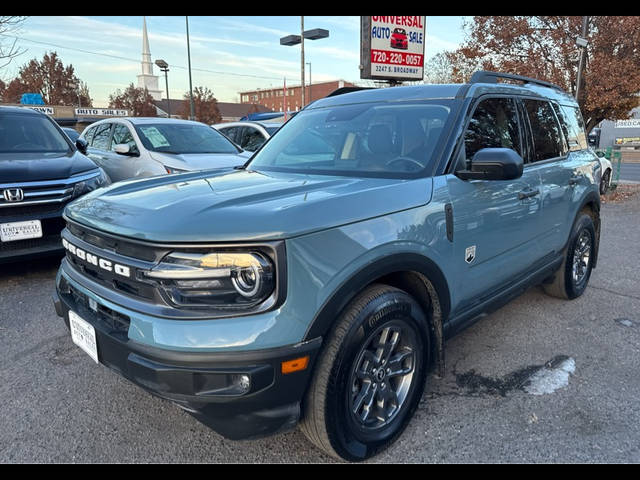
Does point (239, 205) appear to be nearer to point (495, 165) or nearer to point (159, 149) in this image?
point (495, 165)

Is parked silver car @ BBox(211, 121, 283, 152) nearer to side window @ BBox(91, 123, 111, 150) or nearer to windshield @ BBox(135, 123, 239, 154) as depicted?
windshield @ BBox(135, 123, 239, 154)

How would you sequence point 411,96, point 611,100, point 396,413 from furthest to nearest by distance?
point 611,100 < point 411,96 < point 396,413

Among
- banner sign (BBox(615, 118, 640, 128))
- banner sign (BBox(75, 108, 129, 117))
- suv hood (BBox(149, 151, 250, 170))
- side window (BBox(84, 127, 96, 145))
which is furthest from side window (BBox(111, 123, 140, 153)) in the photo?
banner sign (BBox(75, 108, 129, 117))

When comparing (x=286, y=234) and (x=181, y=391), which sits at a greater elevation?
(x=286, y=234)

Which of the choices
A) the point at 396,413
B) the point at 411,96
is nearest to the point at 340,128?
the point at 411,96

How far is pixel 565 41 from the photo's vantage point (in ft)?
41.4

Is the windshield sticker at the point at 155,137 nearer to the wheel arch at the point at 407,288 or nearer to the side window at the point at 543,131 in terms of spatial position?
the side window at the point at 543,131

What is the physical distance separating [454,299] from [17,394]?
2690 mm

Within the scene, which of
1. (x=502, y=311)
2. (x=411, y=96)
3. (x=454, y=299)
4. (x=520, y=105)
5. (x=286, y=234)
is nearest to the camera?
(x=286, y=234)

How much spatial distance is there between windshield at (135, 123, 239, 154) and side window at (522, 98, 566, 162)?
497 cm

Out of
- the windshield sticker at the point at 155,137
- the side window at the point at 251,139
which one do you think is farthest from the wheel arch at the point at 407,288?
the side window at the point at 251,139

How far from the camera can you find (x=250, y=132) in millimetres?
9883
